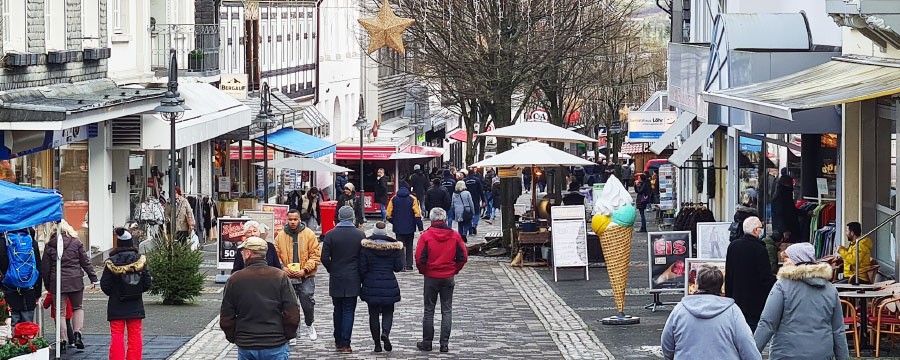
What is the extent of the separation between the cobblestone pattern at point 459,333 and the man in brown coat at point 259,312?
16.4 feet

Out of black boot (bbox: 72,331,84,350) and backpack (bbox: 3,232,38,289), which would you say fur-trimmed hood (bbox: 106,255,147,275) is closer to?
backpack (bbox: 3,232,38,289)

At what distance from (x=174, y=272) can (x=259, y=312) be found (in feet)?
32.0

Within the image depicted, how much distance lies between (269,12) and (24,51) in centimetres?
2983

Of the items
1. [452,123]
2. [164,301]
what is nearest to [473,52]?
[164,301]

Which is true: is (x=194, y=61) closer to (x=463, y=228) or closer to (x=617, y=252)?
(x=463, y=228)

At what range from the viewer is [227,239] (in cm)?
2455

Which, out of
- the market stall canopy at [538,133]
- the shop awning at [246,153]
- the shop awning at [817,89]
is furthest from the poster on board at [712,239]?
the shop awning at [246,153]

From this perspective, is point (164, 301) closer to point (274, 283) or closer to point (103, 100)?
point (103, 100)

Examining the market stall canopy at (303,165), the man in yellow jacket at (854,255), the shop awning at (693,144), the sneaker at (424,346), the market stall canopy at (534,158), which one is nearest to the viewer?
the sneaker at (424,346)

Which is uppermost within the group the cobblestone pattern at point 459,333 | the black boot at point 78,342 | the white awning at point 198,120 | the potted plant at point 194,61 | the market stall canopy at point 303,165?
the potted plant at point 194,61

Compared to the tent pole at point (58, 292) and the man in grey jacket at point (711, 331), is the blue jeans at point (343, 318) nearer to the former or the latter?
the tent pole at point (58, 292)

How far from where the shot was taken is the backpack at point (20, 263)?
618 inches

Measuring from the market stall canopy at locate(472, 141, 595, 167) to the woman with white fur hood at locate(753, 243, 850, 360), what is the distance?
54.7ft

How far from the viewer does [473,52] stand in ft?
118
